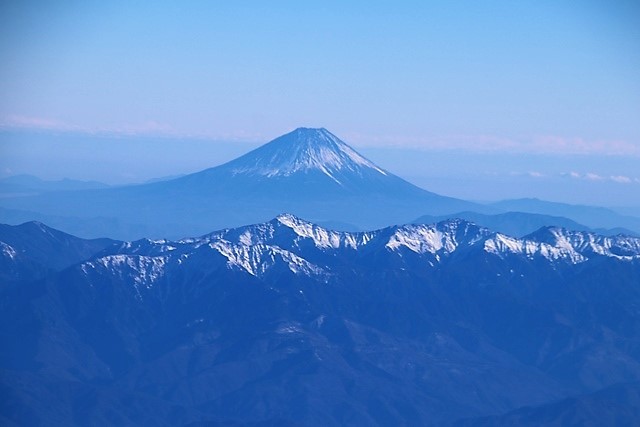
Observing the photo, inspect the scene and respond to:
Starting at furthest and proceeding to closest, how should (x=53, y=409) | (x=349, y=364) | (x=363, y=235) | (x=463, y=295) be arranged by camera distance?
(x=363, y=235) < (x=463, y=295) < (x=349, y=364) < (x=53, y=409)

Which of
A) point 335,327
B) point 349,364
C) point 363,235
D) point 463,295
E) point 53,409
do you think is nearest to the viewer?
point 53,409

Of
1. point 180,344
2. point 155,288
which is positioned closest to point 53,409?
point 180,344

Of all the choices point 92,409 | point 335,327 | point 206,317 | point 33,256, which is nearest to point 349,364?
point 335,327

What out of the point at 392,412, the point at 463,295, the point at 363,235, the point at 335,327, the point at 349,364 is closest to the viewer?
the point at 392,412

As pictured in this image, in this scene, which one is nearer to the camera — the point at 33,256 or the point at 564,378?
the point at 564,378

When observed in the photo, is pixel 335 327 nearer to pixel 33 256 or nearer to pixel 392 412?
pixel 392 412

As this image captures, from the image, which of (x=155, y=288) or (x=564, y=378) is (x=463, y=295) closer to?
(x=564, y=378)
